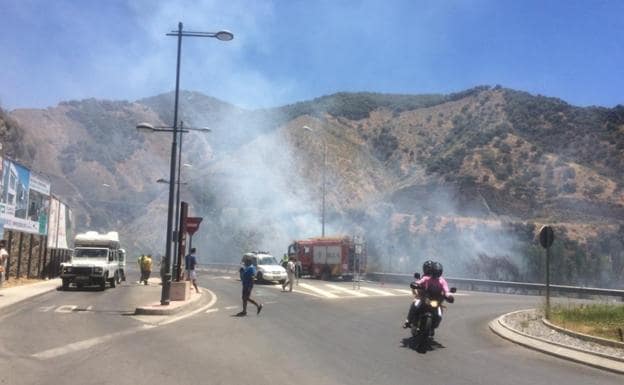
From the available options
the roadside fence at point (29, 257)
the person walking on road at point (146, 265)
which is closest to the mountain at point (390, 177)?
the person walking on road at point (146, 265)

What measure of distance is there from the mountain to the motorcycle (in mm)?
34682

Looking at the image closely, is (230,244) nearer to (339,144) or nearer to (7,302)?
(339,144)

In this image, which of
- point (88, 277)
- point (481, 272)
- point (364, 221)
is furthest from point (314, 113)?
point (88, 277)

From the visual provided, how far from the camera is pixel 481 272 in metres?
49.0

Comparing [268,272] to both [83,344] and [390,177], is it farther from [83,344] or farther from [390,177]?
[390,177]

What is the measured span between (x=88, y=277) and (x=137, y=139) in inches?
3508

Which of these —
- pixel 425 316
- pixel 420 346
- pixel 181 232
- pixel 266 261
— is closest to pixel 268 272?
pixel 266 261

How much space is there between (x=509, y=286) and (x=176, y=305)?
69.7 ft

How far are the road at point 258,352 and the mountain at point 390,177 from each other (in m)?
33.4

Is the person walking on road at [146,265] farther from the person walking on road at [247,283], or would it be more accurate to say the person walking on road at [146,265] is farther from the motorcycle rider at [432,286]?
the motorcycle rider at [432,286]

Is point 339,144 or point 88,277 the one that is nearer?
point 88,277

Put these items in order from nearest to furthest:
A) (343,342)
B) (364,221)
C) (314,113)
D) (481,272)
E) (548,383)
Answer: (548,383), (343,342), (481,272), (364,221), (314,113)

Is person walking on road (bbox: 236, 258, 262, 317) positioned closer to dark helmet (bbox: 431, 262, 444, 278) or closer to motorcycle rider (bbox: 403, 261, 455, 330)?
motorcycle rider (bbox: 403, 261, 455, 330)

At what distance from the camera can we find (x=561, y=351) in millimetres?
10453
